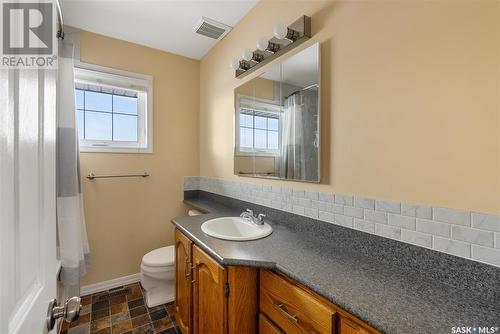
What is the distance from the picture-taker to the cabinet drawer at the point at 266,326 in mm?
987

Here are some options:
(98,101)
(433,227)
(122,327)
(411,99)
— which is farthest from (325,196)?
(98,101)

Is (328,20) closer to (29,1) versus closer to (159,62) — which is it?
(29,1)

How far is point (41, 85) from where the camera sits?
0.56 m

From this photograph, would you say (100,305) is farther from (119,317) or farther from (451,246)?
(451,246)

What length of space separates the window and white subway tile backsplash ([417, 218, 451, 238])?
0.91 m

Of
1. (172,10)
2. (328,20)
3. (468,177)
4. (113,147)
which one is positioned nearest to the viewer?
(468,177)

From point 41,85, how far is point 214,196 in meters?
1.87

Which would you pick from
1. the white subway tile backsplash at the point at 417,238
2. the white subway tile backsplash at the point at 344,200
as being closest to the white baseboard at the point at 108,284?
the white subway tile backsplash at the point at 344,200

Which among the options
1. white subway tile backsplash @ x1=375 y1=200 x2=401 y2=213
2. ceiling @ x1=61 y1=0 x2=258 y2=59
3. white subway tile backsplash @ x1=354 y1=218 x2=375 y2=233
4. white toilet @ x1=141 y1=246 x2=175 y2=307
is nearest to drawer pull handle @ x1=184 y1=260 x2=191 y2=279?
white toilet @ x1=141 y1=246 x2=175 y2=307

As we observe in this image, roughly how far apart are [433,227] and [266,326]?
2.63ft

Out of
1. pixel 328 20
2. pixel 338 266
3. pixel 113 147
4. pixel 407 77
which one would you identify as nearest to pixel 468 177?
pixel 407 77

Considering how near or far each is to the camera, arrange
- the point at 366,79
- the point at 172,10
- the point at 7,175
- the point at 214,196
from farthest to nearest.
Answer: the point at 214,196
the point at 172,10
the point at 366,79
the point at 7,175

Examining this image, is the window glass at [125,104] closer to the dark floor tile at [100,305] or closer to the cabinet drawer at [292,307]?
the dark floor tile at [100,305]

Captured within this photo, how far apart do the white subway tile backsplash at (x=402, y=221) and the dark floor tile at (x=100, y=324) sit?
202 cm
